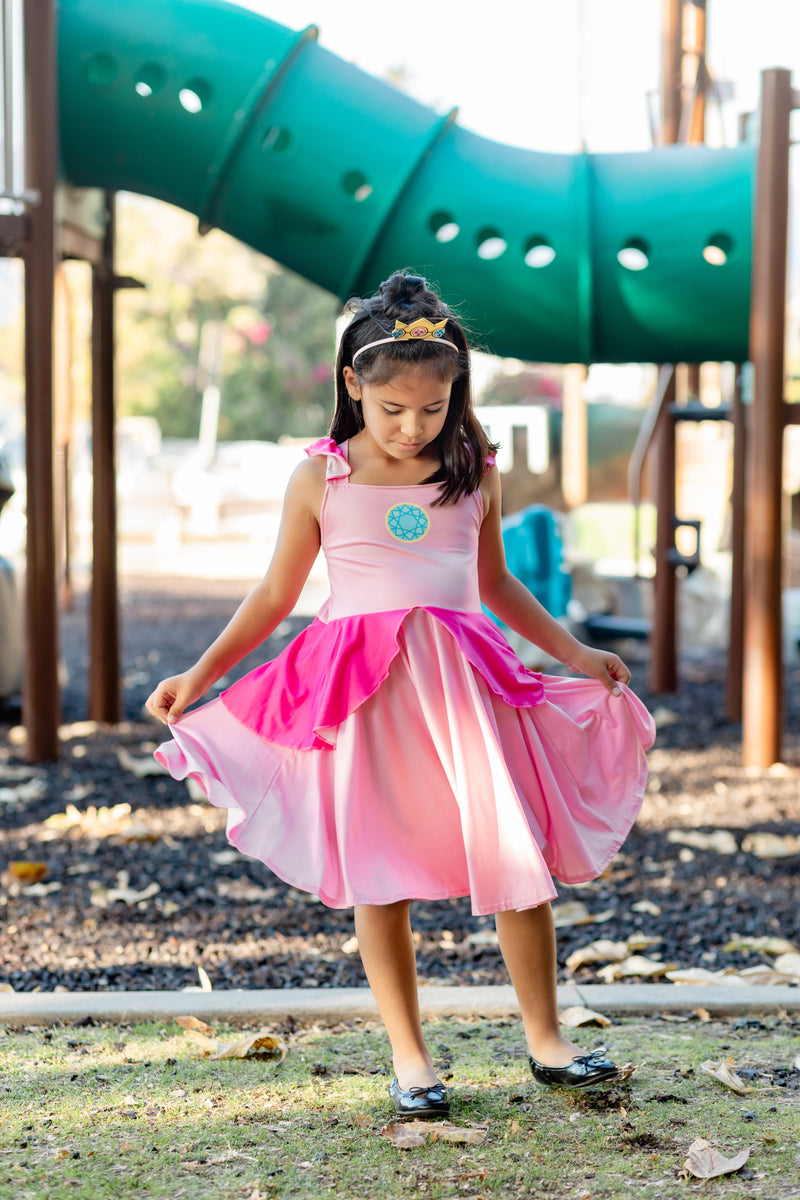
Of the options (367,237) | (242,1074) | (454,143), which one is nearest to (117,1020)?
(242,1074)

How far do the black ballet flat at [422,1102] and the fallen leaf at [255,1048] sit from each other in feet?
1.13

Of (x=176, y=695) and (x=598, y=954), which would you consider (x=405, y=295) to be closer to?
(x=176, y=695)

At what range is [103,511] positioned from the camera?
5.80 metres

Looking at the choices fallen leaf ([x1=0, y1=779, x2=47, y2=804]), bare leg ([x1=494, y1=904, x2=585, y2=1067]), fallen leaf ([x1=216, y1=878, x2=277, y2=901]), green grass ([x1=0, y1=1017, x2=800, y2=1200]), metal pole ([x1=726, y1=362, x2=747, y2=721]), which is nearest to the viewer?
green grass ([x1=0, y1=1017, x2=800, y2=1200])

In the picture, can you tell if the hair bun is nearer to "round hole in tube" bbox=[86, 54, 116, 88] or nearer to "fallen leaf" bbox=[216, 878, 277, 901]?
"fallen leaf" bbox=[216, 878, 277, 901]

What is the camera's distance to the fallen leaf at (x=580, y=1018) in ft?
8.55

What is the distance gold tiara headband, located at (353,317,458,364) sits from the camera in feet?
7.17

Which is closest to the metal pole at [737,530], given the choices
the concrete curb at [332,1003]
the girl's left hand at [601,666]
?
the concrete curb at [332,1003]

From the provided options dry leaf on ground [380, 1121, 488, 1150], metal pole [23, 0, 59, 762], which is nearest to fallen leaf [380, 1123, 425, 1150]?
dry leaf on ground [380, 1121, 488, 1150]

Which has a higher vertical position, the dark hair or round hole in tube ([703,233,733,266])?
round hole in tube ([703,233,733,266])

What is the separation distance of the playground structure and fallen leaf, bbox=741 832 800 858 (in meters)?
0.98

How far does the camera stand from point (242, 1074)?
230 cm

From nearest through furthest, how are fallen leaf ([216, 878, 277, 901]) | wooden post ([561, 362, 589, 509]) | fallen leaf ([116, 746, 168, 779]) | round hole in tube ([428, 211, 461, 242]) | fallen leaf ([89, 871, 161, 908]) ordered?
fallen leaf ([89, 871, 161, 908])
fallen leaf ([216, 878, 277, 901])
fallen leaf ([116, 746, 168, 779])
round hole in tube ([428, 211, 461, 242])
wooden post ([561, 362, 589, 509])

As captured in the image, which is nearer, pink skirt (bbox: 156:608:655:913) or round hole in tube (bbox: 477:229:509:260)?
pink skirt (bbox: 156:608:655:913)
